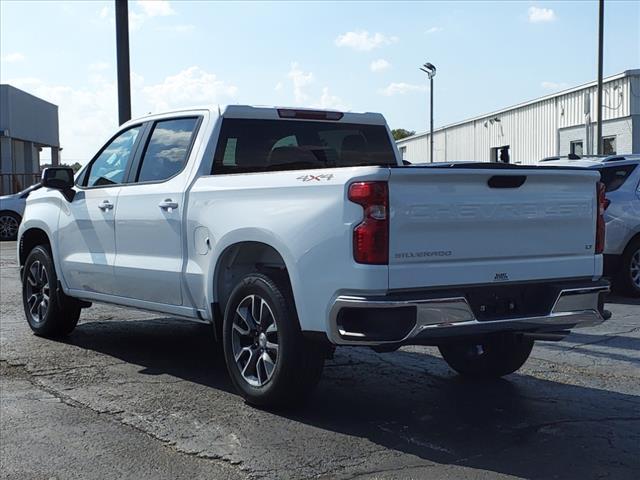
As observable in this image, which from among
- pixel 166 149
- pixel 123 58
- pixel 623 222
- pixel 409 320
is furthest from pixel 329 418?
pixel 123 58

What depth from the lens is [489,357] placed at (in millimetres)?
6324

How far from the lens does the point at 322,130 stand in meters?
6.87

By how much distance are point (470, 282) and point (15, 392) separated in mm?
3323

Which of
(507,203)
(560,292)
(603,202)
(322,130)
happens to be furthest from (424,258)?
(322,130)

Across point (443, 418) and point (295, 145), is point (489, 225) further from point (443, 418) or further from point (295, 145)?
point (295, 145)

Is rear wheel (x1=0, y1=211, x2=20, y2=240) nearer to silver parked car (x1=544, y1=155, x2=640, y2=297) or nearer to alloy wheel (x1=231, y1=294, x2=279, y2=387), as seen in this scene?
silver parked car (x1=544, y1=155, x2=640, y2=297)

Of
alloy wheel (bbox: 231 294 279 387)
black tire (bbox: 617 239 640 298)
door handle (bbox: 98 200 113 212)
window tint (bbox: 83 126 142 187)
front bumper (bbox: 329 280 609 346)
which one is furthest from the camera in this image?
black tire (bbox: 617 239 640 298)

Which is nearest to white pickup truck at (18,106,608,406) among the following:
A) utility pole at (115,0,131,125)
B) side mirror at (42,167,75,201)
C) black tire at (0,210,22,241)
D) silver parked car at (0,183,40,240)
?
side mirror at (42,167,75,201)

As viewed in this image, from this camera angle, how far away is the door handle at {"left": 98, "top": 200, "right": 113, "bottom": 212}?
7.01m

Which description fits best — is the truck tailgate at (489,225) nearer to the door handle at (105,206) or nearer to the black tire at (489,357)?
the black tire at (489,357)

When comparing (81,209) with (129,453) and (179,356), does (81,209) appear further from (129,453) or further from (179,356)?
(129,453)

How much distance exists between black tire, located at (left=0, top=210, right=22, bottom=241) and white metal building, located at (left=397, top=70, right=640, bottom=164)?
41.1 feet

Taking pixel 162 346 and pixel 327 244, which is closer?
pixel 327 244

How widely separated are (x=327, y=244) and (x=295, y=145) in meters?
2.06
